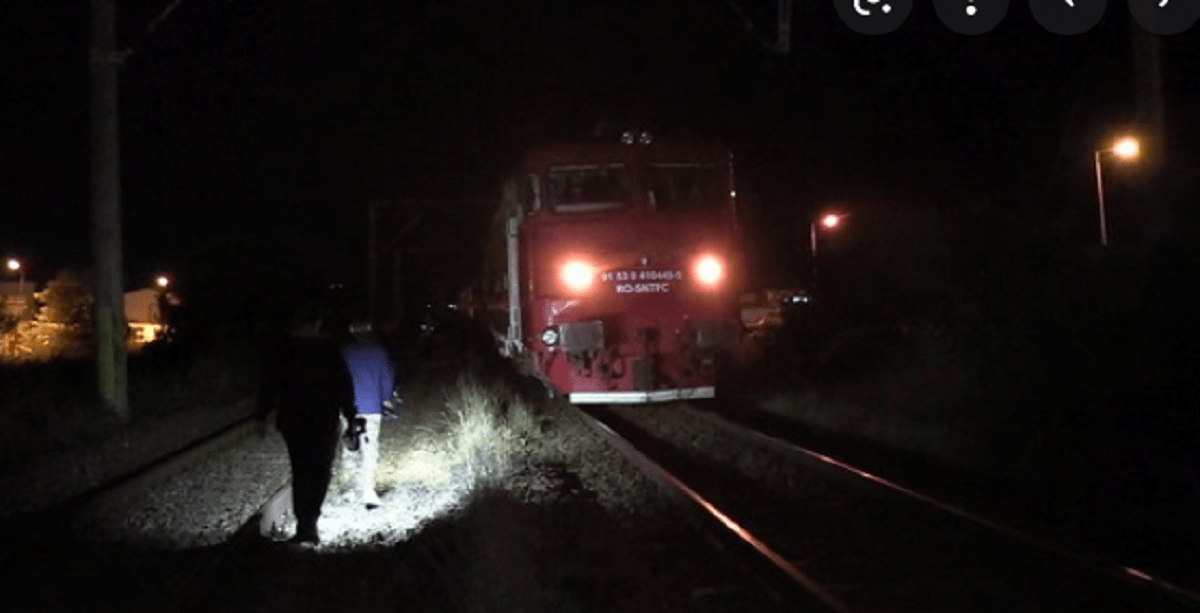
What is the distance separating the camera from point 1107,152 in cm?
1692

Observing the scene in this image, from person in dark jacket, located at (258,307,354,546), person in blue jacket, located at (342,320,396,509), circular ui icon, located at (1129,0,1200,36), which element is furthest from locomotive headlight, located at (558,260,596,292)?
person in dark jacket, located at (258,307,354,546)

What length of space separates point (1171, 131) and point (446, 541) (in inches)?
548

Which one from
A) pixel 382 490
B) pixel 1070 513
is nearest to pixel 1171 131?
pixel 1070 513

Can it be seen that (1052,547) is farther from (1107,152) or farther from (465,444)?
(1107,152)

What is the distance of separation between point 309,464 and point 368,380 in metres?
1.79

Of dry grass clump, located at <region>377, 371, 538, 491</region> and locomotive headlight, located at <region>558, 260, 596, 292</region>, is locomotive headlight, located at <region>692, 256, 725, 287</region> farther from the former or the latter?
dry grass clump, located at <region>377, 371, 538, 491</region>

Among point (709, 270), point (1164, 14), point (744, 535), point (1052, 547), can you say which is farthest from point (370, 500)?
point (1164, 14)

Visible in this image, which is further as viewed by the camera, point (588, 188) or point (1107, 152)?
point (1107, 152)

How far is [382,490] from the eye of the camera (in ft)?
39.3

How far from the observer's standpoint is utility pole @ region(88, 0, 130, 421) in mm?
17531

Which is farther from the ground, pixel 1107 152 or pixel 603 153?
pixel 603 153

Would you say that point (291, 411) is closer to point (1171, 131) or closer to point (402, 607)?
point (402, 607)

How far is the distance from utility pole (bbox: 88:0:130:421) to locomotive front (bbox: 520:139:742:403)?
21.4 ft

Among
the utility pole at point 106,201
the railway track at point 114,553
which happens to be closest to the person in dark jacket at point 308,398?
the railway track at point 114,553
